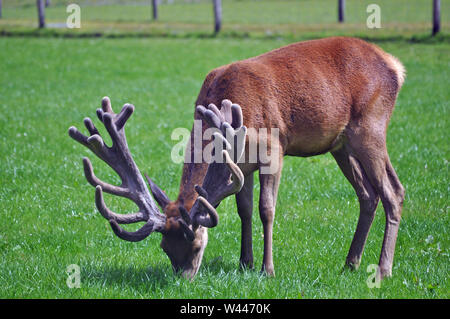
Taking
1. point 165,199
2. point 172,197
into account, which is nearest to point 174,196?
point 172,197

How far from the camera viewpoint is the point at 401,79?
18.9 ft

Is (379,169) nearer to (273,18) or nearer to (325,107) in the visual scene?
(325,107)

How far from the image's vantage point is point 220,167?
4695 mm

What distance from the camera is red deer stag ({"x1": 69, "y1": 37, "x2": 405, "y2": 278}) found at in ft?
15.4

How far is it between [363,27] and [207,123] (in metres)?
20.9

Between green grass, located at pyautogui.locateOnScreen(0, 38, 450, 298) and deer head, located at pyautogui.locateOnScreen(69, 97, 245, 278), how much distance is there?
1.01 feet

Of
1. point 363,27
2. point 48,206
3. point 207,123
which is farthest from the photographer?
point 363,27

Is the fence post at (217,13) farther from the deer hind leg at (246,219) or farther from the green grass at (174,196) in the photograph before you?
the deer hind leg at (246,219)

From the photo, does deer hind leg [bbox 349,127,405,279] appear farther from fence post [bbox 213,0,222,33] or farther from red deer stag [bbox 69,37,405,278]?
fence post [bbox 213,0,222,33]

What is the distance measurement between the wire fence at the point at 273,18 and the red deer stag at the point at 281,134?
59.0 ft

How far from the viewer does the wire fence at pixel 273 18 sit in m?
25.2

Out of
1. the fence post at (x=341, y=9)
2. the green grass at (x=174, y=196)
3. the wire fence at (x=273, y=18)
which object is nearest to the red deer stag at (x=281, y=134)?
the green grass at (x=174, y=196)
